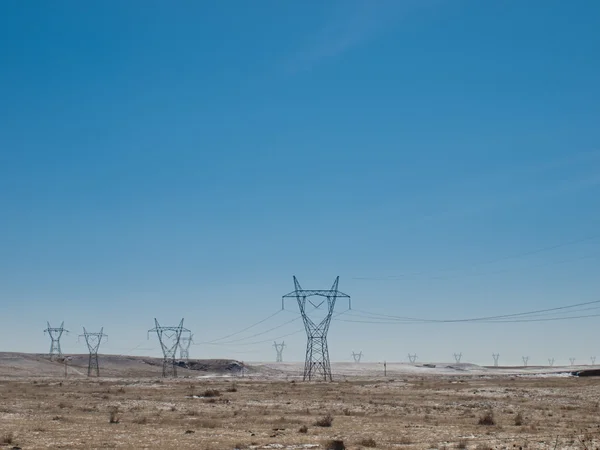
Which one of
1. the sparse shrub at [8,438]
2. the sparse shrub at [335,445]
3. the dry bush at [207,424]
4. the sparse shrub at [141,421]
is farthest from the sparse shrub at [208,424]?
the sparse shrub at [335,445]

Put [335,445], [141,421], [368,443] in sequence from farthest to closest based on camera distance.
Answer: [141,421] → [368,443] → [335,445]

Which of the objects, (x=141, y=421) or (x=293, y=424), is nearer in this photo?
(x=293, y=424)

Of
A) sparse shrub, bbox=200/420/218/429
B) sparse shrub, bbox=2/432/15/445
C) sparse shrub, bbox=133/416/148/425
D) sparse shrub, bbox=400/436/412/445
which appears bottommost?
sparse shrub, bbox=400/436/412/445

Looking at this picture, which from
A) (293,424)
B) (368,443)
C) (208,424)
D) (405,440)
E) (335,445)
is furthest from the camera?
(293,424)

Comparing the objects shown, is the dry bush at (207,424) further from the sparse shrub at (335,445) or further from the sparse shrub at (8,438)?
the sparse shrub at (335,445)

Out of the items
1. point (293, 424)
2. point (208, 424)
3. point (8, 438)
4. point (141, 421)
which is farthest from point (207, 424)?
point (8, 438)

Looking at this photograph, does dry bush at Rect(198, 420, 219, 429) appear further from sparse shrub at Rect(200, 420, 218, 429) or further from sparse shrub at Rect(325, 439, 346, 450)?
sparse shrub at Rect(325, 439, 346, 450)

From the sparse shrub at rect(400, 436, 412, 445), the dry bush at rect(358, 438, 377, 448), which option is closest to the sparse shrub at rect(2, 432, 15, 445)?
the dry bush at rect(358, 438, 377, 448)

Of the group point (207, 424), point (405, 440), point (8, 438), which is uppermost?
point (207, 424)

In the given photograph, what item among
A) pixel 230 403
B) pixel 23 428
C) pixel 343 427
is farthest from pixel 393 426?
pixel 230 403

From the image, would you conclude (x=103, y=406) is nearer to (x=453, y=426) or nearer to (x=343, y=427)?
(x=343, y=427)

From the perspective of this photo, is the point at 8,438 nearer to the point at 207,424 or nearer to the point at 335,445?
the point at 207,424

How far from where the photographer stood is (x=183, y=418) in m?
43.7

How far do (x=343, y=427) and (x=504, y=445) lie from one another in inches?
425
